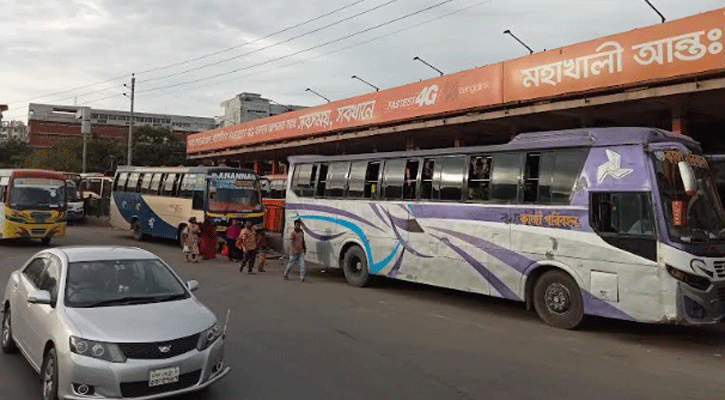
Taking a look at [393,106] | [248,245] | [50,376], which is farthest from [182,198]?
[50,376]

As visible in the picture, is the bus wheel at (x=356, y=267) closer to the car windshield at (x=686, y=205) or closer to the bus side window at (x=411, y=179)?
the bus side window at (x=411, y=179)

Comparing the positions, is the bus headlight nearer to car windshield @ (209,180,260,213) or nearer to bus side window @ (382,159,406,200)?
bus side window @ (382,159,406,200)

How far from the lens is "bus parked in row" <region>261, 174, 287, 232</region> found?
86.7ft

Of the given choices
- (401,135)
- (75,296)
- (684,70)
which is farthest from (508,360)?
(401,135)

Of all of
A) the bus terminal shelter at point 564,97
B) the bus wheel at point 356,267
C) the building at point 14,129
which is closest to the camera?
the bus terminal shelter at point 564,97

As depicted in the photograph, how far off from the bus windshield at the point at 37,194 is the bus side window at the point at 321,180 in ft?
37.9

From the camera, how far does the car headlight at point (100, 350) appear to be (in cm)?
496

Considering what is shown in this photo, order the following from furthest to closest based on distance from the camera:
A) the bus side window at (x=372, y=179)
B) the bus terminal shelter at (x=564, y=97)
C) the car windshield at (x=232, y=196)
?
the car windshield at (x=232, y=196) → the bus side window at (x=372, y=179) → the bus terminal shelter at (x=564, y=97)

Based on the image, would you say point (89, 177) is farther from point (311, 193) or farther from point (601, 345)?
point (601, 345)

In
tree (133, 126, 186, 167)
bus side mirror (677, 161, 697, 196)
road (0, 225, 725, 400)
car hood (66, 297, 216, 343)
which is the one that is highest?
tree (133, 126, 186, 167)

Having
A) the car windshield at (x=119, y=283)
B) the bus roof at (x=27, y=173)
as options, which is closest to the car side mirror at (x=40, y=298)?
the car windshield at (x=119, y=283)

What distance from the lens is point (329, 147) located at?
92.5 feet

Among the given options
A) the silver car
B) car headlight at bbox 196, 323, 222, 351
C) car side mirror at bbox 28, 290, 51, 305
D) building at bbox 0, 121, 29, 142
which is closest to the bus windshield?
the silver car

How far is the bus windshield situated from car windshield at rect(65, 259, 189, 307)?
54.8 ft
